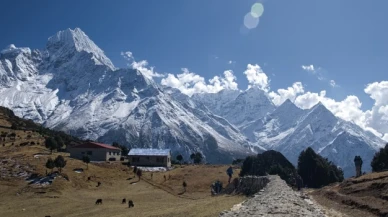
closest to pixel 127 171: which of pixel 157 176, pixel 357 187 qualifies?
pixel 157 176

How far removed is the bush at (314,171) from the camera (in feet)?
→ 334

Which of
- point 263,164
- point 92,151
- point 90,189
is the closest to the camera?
point 90,189

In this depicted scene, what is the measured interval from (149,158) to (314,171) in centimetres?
6577

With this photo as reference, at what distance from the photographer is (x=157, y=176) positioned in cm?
11631

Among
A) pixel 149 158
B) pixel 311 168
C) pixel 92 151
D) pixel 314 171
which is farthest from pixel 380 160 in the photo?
pixel 92 151

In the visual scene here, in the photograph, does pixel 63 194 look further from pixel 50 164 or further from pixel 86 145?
pixel 86 145

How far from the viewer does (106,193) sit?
8512cm

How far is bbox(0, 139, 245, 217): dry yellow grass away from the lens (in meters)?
55.9

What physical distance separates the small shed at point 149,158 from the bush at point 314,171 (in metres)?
56.8

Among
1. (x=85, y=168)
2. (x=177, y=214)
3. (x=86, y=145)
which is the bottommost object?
(x=177, y=214)

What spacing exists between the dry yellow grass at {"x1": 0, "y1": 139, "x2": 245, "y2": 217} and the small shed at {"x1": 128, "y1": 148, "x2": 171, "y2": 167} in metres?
24.7

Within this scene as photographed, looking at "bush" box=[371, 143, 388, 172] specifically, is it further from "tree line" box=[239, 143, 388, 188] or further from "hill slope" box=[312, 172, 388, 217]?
"hill slope" box=[312, 172, 388, 217]

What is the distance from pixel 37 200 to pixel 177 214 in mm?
39732

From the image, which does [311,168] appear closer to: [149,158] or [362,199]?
[362,199]
